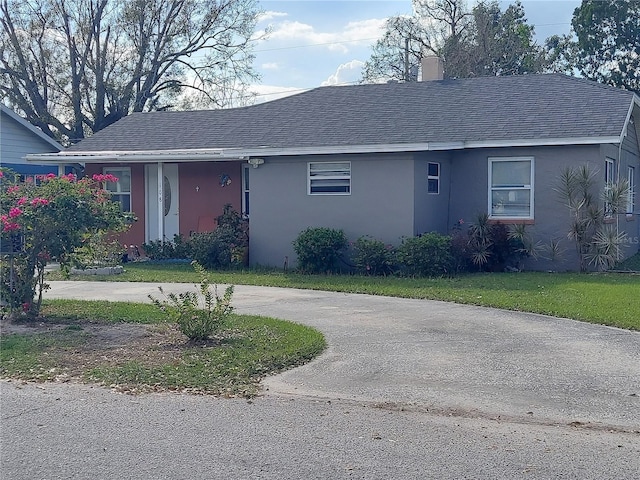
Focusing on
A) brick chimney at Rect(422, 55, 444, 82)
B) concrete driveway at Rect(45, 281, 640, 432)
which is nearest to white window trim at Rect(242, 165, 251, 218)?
brick chimney at Rect(422, 55, 444, 82)

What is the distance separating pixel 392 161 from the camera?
16.7 metres

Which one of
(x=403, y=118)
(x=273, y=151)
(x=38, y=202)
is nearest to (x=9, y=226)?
(x=38, y=202)

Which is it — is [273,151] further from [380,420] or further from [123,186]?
[380,420]

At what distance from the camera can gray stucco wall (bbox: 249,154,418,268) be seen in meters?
16.7

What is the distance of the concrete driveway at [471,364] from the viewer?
22.2ft

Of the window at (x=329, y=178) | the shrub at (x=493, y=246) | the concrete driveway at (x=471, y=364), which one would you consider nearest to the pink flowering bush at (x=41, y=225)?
the concrete driveway at (x=471, y=364)

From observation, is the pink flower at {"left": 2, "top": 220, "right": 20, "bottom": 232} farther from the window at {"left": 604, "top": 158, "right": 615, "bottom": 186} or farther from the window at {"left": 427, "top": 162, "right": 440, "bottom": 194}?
the window at {"left": 604, "top": 158, "right": 615, "bottom": 186}

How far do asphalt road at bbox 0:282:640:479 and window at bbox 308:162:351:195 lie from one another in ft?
26.5

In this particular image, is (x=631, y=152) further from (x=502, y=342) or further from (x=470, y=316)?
(x=502, y=342)

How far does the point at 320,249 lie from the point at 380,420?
32.7 feet

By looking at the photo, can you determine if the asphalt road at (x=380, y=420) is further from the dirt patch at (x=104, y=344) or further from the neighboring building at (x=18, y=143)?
the neighboring building at (x=18, y=143)

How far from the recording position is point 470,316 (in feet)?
36.3

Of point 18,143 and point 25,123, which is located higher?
point 25,123

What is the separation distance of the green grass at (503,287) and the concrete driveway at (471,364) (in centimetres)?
57
